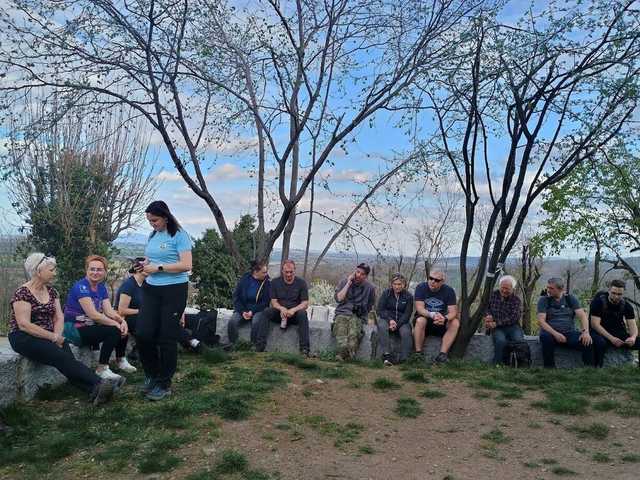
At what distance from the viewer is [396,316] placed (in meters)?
7.41

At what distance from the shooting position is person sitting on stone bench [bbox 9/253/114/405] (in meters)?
5.21

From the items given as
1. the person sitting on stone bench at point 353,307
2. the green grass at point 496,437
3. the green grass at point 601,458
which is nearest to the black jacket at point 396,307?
the person sitting on stone bench at point 353,307

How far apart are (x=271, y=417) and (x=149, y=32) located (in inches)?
180

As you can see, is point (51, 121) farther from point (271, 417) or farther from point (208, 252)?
point (208, 252)

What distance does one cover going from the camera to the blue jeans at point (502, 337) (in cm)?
723

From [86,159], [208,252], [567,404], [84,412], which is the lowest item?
[84,412]

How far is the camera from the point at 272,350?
7660 millimetres

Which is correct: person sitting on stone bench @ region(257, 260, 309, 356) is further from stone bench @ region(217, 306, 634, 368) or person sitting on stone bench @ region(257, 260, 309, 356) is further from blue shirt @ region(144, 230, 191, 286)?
blue shirt @ region(144, 230, 191, 286)

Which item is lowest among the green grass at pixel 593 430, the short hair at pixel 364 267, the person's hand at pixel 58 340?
the green grass at pixel 593 430

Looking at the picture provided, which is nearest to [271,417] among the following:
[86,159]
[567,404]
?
[567,404]

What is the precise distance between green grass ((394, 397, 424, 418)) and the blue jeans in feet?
6.81

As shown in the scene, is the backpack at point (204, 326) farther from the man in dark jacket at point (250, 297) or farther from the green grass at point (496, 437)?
the green grass at point (496, 437)

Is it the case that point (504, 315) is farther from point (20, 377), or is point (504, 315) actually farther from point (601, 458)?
point (20, 377)

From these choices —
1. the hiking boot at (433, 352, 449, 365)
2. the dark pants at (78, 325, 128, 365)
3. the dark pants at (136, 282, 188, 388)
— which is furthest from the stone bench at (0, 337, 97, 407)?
the hiking boot at (433, 352, 449, 365)
